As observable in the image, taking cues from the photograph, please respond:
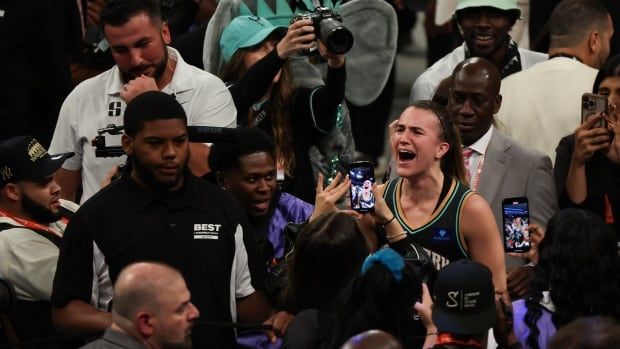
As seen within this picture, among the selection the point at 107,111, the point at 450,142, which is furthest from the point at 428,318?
the point at 107,111

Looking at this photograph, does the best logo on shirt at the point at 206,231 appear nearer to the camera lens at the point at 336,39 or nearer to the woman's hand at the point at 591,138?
the camera lens at the point at 336,39

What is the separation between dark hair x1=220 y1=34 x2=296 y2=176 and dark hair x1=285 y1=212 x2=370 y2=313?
1.67 meters

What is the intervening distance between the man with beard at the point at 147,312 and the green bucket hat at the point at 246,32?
9.12 ft

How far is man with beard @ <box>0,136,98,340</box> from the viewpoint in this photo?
655cm

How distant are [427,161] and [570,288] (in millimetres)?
1051

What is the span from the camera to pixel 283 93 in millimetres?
7770

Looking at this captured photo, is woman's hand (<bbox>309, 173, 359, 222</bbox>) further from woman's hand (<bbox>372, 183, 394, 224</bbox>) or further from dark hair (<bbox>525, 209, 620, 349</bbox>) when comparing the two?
dark hair (<bbox>525, 209, 620, 349</bbox>)

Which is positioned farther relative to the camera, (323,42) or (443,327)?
(323,42)

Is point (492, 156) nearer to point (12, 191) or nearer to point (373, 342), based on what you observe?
point (12, 191)

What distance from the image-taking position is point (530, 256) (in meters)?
6.82

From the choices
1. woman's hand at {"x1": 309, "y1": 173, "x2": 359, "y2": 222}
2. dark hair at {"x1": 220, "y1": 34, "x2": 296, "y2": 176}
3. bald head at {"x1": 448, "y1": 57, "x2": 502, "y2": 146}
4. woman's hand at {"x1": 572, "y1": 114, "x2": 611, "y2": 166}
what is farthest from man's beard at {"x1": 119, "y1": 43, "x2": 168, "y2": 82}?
woman's hand at {"x1": 572, "y1": 114, "x2": 611, "y2": 166}

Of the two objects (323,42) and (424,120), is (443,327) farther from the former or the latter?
(323,42)

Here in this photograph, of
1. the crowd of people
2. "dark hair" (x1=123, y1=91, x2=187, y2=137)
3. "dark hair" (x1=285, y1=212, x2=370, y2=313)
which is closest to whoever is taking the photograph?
the crowd of people

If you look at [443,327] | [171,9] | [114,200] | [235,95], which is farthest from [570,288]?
[171,9]
